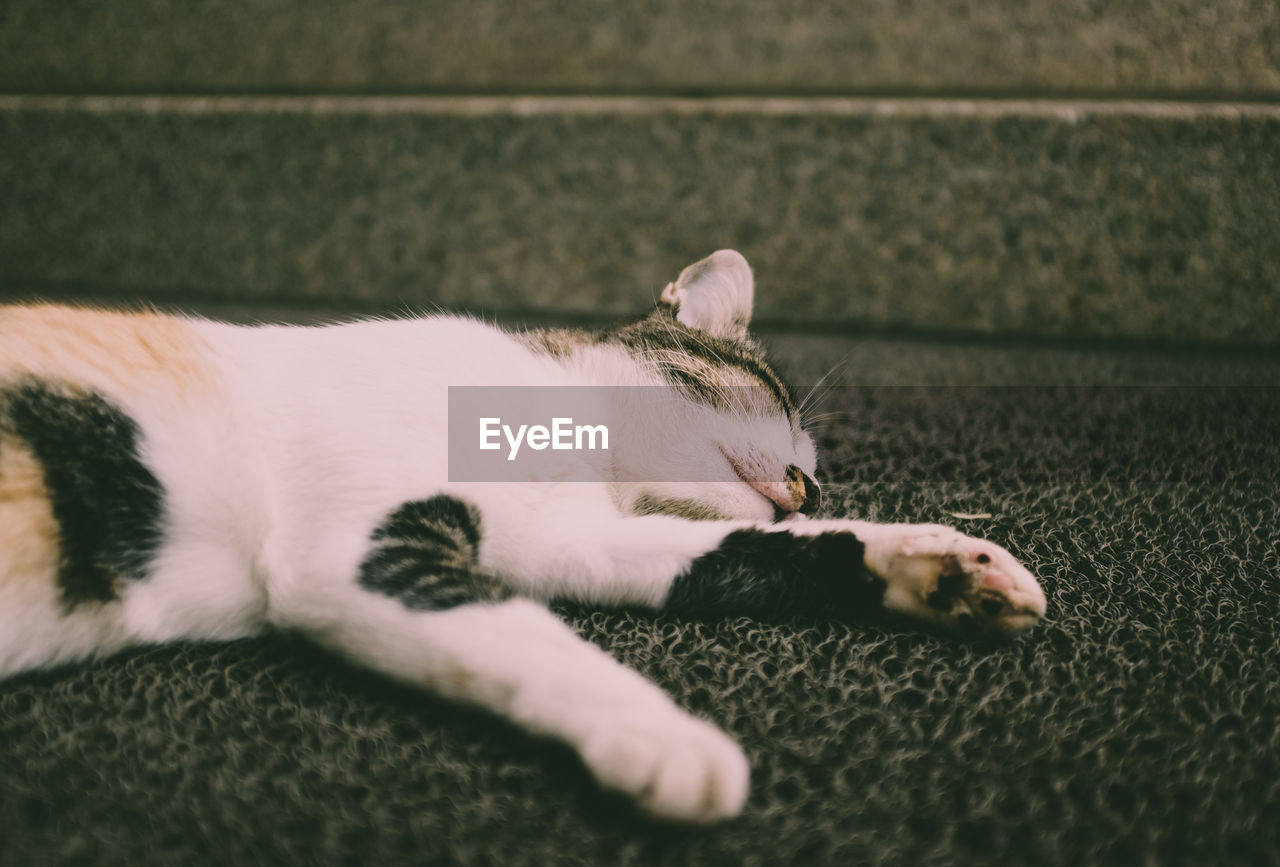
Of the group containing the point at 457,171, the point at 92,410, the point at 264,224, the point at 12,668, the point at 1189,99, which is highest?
the point at 1189,99

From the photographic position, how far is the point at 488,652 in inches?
19.1

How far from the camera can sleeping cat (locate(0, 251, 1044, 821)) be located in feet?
1.63

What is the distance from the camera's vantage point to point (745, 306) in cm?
97

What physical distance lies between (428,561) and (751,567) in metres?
0.28

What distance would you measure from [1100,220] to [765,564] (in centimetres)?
140

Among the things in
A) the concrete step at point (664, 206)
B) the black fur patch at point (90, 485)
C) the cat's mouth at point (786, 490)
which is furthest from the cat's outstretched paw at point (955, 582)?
the concrete step at point (664, 206)

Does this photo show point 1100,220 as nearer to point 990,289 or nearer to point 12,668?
point 990,289

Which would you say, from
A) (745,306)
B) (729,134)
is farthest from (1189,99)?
(745,306)

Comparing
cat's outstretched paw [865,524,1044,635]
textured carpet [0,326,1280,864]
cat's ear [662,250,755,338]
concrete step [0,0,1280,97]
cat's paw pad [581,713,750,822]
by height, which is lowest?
textured carpet [0,326,1280,864]

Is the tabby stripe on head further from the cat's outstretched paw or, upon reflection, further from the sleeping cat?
the cat's outstretched paw

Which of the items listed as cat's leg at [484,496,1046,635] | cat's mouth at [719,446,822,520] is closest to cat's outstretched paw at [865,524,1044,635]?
cat's leg at [484,496,1046,635]

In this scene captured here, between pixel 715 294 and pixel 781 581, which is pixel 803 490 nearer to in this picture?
pixel 781 581

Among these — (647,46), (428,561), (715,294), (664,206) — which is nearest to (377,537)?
(428,561)

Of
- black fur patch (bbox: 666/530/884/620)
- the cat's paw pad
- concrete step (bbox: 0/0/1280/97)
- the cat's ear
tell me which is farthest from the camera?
concrete step (bbox: 0/0/1280/97)
